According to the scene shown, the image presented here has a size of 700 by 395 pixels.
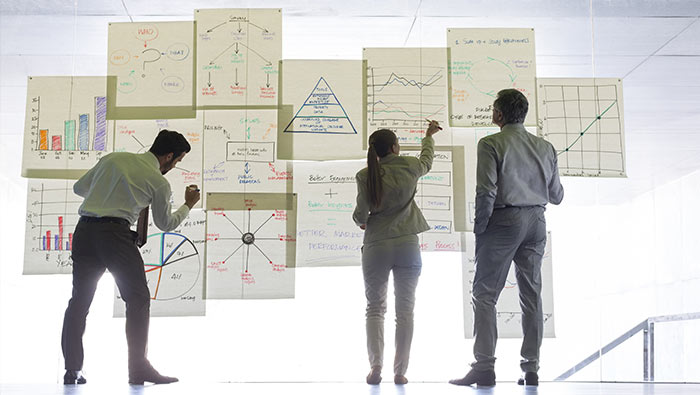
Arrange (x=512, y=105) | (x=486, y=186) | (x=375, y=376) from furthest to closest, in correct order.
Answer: (x=375, y=376) < (x=512, y=105) < (x=486, y=186)

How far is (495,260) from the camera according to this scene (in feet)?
9.86

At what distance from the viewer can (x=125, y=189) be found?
315 cm

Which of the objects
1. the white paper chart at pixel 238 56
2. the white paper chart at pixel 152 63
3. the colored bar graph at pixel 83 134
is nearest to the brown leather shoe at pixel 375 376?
A: the white paper chart at pixel 238 56

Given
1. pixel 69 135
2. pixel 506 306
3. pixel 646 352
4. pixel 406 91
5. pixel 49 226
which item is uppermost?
pixel 406 91

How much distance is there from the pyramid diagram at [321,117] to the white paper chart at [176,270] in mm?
802

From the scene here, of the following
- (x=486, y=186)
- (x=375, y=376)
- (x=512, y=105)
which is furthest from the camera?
(x=375, y=376)

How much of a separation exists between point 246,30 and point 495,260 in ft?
7.33

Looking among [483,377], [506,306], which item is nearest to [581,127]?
[506,306]

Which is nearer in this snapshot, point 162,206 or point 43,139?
point 162,206

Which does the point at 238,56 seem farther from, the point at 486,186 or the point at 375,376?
the point at 375,376

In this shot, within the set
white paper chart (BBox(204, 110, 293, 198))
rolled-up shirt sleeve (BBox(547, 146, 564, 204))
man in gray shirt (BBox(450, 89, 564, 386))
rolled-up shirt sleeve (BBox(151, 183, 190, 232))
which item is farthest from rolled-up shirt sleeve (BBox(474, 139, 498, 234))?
white paper chart (BBox(204, 110, 293, 198))

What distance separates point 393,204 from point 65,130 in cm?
218

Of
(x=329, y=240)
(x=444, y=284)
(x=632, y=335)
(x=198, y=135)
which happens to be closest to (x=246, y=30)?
(x=198, y=135)

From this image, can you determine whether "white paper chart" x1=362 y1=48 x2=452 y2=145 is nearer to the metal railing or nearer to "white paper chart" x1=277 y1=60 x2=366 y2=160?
"white paper chart" x1=277 y1=60 x2=366 y2=160
